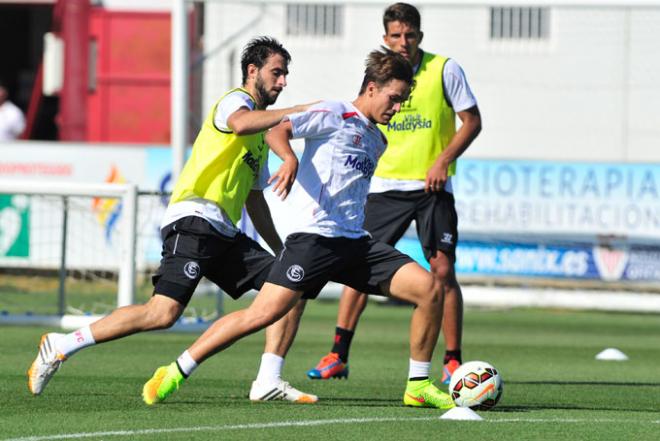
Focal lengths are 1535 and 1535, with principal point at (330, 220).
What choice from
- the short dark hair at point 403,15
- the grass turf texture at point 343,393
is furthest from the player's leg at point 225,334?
the short dark hair at point 403,15

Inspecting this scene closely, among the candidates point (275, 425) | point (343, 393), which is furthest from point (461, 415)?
point (343, 393)

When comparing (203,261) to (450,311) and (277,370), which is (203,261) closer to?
(277,370)

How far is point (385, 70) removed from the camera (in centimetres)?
776

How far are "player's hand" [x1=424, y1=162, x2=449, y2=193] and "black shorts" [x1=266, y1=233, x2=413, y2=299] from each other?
55.3 inches

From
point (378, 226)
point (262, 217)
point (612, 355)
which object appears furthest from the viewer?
point (612, 355)

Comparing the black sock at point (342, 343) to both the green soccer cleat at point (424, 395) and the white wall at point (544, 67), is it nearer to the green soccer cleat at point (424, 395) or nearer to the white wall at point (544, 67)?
the green soccer cleat at point (424, 395)

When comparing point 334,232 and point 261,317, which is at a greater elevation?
point 334,232

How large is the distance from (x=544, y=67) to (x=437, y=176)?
38.5 feet

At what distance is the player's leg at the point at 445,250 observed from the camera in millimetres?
9398

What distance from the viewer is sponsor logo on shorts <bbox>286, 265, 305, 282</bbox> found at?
7.72 meters

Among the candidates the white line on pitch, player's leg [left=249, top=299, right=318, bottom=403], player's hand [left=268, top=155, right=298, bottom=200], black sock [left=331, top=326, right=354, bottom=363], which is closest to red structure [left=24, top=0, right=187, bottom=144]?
black sock [left=331, top=326, right=354, bottom=363]

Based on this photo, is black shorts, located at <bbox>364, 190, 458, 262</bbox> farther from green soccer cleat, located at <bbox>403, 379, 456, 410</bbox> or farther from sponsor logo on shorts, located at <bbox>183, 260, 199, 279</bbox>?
sponsor logo on shorts, located at <bbox>183, 260, 199, 279</bbox>

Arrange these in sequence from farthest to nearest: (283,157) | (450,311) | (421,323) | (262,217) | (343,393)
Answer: (450,311), (343,393), (262,217), (421,323), (283,157)

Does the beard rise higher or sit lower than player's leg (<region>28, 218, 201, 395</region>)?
higher
